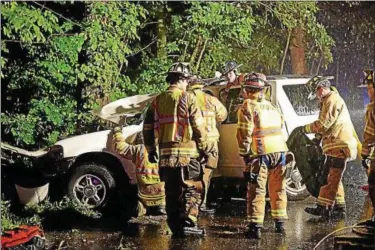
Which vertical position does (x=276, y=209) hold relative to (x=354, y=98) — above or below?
below

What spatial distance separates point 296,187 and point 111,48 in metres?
1.12

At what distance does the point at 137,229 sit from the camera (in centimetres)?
337

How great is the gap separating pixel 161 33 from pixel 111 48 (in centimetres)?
26

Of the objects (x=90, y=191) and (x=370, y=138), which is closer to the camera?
(x=370, y=138)

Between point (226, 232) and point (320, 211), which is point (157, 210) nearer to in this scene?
point (226, 232)

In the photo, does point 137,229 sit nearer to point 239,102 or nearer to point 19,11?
point 239,102

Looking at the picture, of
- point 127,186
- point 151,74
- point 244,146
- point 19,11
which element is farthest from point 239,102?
point 19,11

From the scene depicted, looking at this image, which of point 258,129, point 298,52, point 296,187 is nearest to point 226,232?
point 296,187

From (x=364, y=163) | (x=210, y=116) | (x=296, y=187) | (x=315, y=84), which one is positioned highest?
(x=315, y=84)

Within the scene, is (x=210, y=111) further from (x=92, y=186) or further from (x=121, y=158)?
(x=92, y=186)

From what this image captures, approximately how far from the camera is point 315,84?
3359 mm

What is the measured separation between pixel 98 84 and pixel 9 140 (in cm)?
51

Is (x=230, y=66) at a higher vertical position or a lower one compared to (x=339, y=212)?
higher

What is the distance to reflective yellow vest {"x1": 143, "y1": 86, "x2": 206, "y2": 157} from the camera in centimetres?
328
